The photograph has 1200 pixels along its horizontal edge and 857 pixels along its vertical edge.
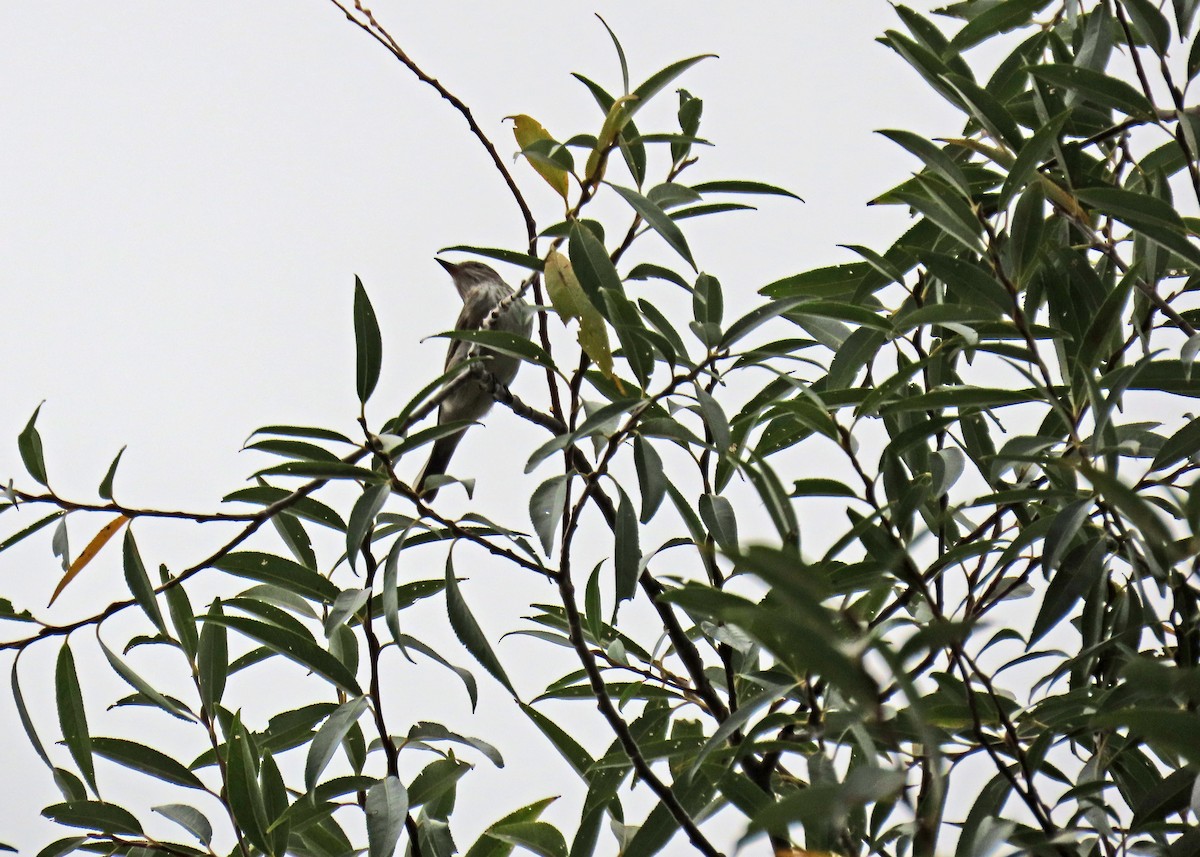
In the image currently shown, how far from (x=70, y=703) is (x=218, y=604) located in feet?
0.79

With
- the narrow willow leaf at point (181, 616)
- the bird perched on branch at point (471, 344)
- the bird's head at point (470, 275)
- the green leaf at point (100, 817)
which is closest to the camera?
the green leaf at point (100, 817)

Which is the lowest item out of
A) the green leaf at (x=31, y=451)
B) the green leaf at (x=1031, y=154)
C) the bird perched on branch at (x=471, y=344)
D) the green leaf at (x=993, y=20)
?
the green leaf at (x=1031, y=154)

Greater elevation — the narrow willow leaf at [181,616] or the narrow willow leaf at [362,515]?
the narrow willow leaf at [181,616]

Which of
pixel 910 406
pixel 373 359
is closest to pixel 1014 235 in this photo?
pixel 910 406

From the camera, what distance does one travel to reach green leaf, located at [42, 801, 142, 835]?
4.77ft

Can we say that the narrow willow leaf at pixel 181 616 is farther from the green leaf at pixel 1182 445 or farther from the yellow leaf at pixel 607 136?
the green leaf at pixel 1182 445

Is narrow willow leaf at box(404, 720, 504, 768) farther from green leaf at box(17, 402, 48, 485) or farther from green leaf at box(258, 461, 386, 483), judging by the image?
green leaf at box(17, 402, 48, 485)

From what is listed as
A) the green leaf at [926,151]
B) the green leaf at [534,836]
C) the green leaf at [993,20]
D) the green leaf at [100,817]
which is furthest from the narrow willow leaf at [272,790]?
the green leaf at [993,20]

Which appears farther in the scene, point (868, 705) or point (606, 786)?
point (606, 786)

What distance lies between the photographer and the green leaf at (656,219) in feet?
3.96

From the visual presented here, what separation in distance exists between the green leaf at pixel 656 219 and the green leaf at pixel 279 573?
64cm

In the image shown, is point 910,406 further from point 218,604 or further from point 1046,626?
point 218,604

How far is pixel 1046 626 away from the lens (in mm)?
1268

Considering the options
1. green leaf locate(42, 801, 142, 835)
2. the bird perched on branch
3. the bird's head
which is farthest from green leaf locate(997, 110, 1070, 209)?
the bird's head
